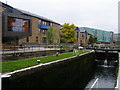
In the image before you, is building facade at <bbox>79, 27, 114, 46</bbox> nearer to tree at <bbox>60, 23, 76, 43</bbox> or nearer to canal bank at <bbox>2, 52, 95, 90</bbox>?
tree at <bbox>60, 23, 76, 43</bbox>

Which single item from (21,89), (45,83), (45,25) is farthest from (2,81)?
(45,25)

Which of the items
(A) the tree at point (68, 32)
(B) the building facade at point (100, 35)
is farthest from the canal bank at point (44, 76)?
(B) the building facade at point (100, 35)

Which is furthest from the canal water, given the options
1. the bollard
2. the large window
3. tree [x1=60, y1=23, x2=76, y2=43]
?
tree [x1=60, y1=23, x2=76, y2=43]

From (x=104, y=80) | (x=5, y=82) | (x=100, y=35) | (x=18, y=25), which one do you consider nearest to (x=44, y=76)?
(x=5, y=82)

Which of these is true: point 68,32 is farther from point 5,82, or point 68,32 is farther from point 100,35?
point 100,35

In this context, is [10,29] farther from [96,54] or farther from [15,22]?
[96,54]

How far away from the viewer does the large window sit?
2258 cm

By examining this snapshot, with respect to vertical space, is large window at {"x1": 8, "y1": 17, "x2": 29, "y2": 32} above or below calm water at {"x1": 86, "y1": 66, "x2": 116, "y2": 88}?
above

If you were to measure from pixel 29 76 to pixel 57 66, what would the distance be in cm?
468

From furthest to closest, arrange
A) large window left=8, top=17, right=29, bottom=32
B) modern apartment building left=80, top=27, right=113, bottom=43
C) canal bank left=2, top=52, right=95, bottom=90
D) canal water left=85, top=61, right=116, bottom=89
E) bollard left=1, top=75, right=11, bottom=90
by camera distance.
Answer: modern apartment building left=80, top=27, right=113, bottom=43, large window left=8, top=17, right=29, bottom=32, canal water left=85, top=61, right=116, bottom=89, canal bank left=2, top=52, right=95, bottom=90, bollard left=1, top=75, right=11, bottom=90

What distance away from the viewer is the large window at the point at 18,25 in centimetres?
2258

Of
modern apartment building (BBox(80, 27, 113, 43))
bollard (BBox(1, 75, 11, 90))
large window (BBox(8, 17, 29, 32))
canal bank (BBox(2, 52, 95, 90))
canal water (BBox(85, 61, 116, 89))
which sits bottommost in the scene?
canal water (BBox(85, 61, 116, 89))

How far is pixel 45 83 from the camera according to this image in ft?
37.8

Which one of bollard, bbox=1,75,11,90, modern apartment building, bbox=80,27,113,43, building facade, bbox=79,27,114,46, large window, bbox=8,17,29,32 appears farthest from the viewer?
modern apartment building, bbox=80,27,113,43
